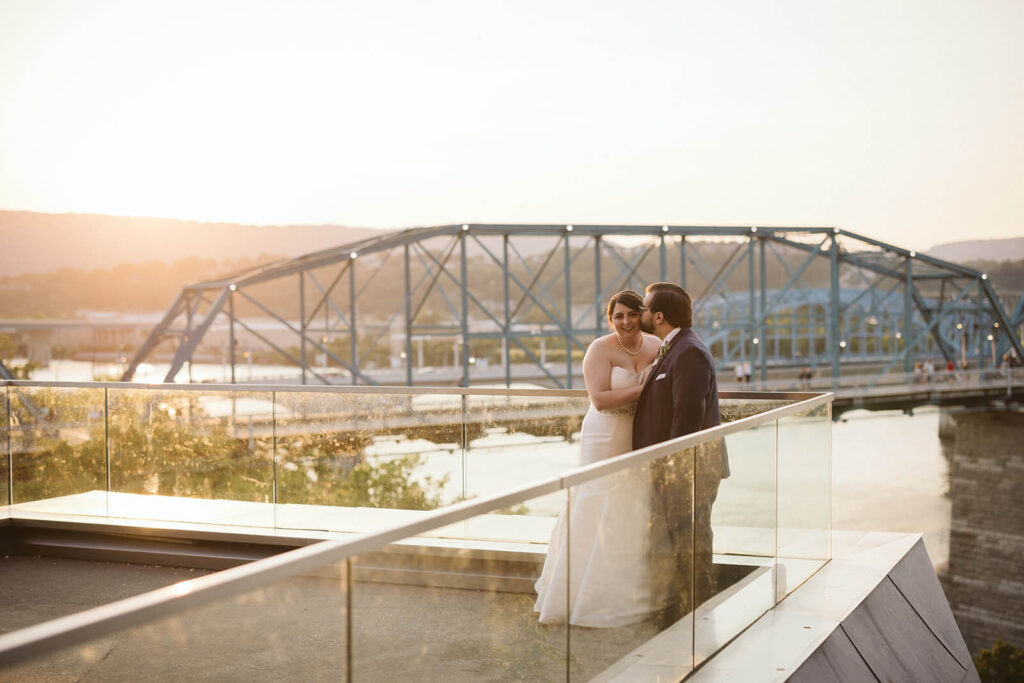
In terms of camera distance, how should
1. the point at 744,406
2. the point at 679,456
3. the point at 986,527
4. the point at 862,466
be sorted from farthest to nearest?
the point at 862,466
the point at 986,527
the point at 744,406
the point at 679,456

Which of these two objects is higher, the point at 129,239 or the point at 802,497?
the point at 129,239

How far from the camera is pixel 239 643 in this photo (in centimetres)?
211

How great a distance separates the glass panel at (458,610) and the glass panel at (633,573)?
133 millimetres

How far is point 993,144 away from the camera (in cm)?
6450

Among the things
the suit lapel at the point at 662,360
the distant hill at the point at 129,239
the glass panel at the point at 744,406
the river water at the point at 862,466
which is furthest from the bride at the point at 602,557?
the distant hill at the point at 129,239

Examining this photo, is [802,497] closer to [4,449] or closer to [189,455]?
[189,455]

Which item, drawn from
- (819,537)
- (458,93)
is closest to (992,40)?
(819,537)

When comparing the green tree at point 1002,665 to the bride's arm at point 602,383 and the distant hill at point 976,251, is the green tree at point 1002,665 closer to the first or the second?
the bride's arm at point 602,383

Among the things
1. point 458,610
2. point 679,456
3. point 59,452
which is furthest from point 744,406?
point 59,452

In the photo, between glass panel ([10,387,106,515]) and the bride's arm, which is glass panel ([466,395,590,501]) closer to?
the bride's arm

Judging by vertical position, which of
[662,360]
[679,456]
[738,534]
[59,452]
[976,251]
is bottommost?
[738,534]

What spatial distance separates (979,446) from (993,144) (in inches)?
1093

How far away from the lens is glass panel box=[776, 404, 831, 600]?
18.4 ft

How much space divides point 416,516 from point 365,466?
14.9ft
